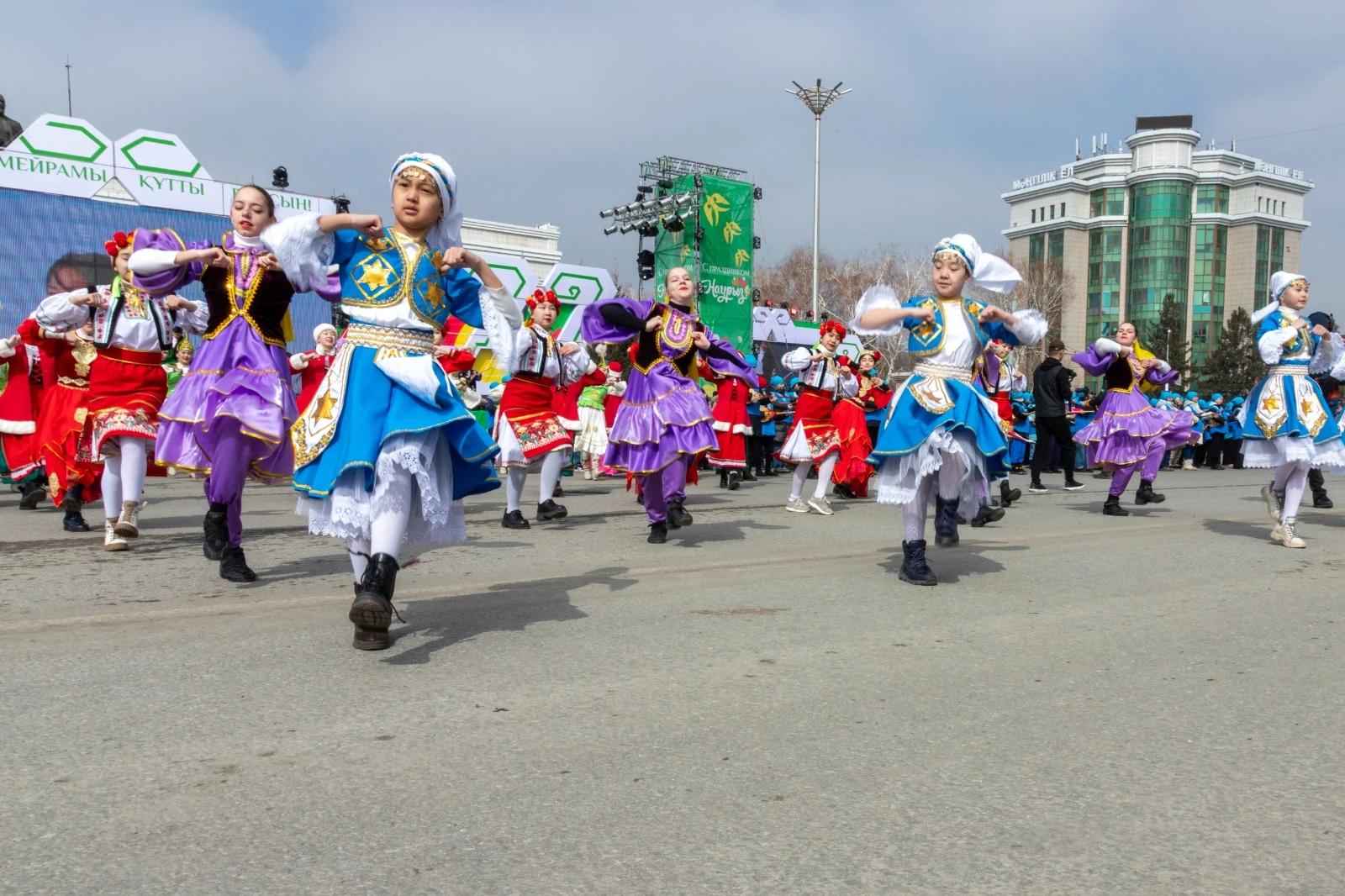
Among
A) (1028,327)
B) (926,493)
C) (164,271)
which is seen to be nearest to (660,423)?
(926,493)

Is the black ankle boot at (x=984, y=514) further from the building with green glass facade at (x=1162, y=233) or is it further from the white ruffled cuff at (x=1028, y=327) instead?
the building with green glass facade at (x=1162, y=233)

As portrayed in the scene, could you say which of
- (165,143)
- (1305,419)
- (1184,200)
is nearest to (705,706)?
(1305,419)

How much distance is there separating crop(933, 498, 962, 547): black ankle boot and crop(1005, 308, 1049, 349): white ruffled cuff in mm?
1027

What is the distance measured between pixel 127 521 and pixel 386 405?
3.81 m

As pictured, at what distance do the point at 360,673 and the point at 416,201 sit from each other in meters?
1.94

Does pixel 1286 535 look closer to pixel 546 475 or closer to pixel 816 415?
pixel 816 415

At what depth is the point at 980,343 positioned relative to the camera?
6.23 meters

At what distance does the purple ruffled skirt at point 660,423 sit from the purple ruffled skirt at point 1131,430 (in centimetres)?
511

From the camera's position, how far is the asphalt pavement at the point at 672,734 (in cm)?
229

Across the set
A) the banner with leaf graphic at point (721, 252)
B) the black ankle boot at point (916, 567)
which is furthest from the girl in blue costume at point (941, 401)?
the banner with leaf graphic at point (721, 252)

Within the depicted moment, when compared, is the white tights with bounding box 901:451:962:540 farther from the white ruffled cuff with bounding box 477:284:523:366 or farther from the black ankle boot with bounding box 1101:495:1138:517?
the black ankle boot with bounding box 1101:495:1138:517

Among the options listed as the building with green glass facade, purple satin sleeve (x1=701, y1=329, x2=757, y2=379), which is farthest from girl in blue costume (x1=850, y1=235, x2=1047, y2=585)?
the building with green glass facade

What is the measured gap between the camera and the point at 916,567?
602 centimetres

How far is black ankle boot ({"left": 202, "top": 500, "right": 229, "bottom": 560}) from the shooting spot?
594 cm
